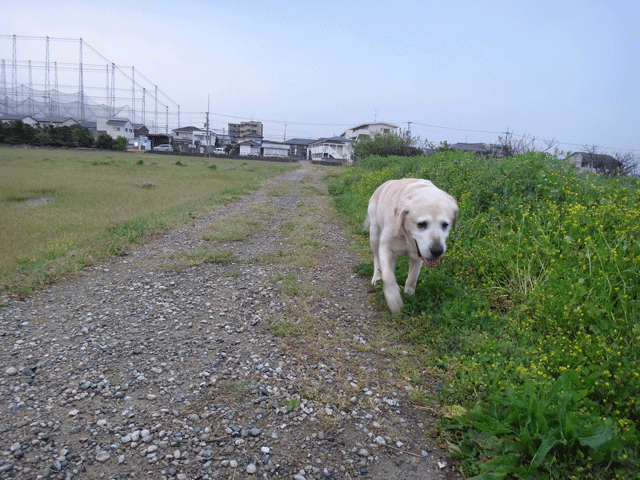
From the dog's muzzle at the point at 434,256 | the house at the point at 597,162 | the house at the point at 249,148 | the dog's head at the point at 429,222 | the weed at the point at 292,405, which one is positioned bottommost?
the weed at the point at 292,405

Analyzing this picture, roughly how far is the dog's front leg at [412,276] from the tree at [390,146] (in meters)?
27.0

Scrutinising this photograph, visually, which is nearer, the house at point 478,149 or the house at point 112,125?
the house at point 478,149

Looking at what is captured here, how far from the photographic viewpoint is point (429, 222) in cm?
445

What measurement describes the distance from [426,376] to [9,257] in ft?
23.3

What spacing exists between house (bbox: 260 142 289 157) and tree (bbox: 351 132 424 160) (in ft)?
184

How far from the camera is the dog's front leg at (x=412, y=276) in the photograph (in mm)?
5218

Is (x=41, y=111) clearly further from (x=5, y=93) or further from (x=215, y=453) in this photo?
(x=215, y=453)

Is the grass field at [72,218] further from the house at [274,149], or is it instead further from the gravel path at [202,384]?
the house at [274,149]

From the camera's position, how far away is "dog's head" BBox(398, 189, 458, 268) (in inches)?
171

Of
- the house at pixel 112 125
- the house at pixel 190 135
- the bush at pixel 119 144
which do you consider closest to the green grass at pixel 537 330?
the bush at pixel 119 144

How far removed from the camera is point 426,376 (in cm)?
373

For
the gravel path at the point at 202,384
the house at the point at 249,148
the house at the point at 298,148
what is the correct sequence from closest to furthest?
the gravel path at the point at 202,384 < the house at the point at 249,148 < the house at the point at 298,148

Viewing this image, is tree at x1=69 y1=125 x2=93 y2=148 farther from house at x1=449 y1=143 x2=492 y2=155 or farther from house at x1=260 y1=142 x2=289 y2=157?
house at x1=449 y1=143 x2=492 y2=155

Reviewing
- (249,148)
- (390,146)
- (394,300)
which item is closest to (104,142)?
(249,148)
